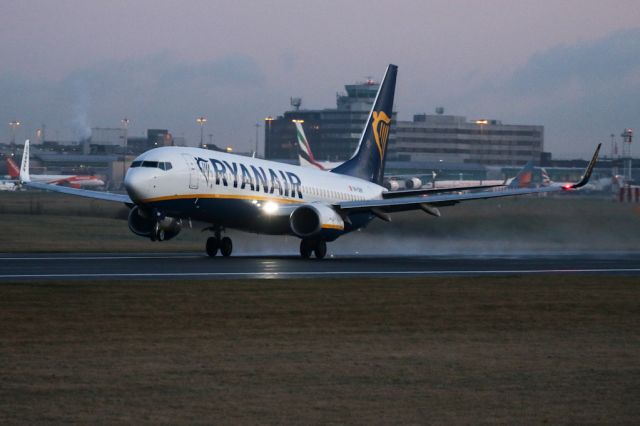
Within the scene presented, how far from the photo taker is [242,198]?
132 ft

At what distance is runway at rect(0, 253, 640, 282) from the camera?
31.1 meters

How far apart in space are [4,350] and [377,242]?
35128 mm

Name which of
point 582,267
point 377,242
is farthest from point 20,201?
point 582,267

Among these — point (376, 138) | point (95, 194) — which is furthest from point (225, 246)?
point (376, 138)

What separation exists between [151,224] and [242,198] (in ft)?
11.1

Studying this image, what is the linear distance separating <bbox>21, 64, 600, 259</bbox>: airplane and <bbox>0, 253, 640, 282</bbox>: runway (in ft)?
3.84

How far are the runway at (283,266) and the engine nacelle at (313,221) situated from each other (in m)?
1.04

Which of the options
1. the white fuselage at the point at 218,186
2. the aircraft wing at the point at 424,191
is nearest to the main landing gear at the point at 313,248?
the white fuselage at the point at 218,186

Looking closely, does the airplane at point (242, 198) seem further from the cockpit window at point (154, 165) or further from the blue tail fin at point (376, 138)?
the blue tail fin at point (376, 138)

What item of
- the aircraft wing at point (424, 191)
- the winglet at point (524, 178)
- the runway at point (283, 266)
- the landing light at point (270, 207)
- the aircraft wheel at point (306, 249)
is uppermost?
the winglet at point (524, 178)

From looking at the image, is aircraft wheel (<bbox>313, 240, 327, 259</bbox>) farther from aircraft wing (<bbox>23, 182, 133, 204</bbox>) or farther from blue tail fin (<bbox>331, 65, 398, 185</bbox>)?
blue tail fin (<bbox>331, 65, 398, 185</bbox>)

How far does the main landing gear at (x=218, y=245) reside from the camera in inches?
1636

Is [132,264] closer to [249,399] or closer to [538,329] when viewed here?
[538,329]

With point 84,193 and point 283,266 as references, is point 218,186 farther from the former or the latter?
point 84,193
